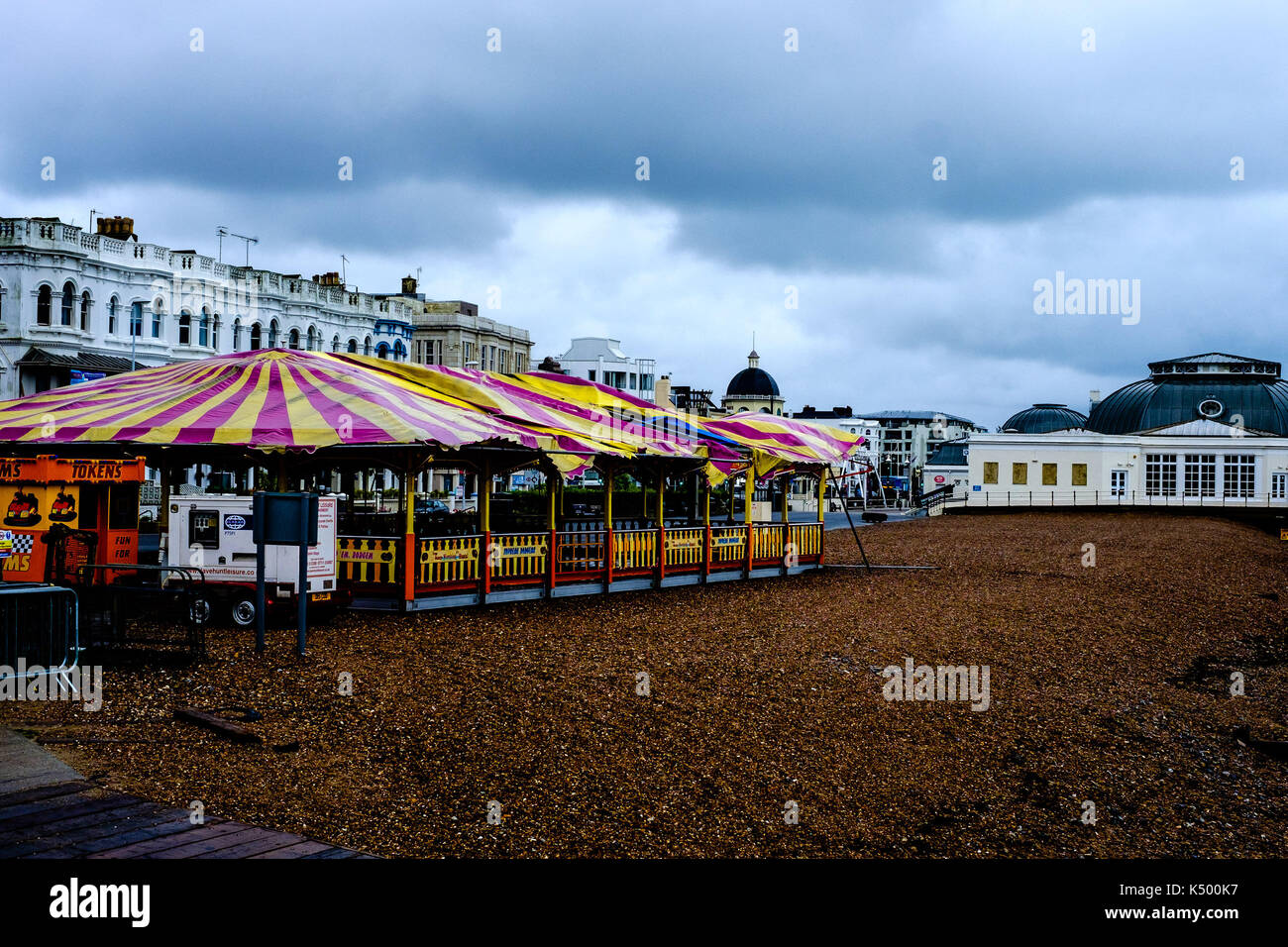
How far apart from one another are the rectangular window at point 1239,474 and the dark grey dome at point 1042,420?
69.9 ft

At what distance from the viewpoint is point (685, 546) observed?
24094 mm

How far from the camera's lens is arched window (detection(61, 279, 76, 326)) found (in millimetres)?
46406

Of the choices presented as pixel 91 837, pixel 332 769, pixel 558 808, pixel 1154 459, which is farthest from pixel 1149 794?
pixel 1154 459

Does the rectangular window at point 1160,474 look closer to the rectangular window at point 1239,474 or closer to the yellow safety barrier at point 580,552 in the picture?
the rectangular window at point 1239,474

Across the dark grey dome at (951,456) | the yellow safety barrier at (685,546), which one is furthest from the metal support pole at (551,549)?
the dark grey dome at (951,456)

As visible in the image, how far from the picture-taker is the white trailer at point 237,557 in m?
15.4

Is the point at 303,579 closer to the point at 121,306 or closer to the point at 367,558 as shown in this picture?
the point at 367,558

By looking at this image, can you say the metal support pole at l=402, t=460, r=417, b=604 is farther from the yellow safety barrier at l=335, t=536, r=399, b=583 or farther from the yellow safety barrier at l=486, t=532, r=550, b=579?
the yellow safety barrier at l=486, t=532, r=550, b=579

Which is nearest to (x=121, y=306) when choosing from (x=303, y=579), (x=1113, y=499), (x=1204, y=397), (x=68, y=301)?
(x=68, y=301)

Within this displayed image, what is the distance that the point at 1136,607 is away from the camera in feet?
73.0

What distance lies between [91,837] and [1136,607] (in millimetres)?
20094

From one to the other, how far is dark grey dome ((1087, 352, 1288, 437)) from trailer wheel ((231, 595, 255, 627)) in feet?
227

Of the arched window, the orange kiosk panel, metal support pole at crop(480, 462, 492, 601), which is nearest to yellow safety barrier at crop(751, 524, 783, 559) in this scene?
metal support pole at crop(480, 462, 492, 601)
